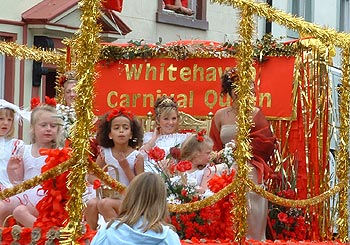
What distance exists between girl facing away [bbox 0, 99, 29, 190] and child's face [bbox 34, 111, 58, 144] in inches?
9.1

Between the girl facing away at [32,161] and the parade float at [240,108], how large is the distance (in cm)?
36

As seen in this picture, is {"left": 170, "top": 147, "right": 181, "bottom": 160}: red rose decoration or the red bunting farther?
{"left": 170, "top": 147, "right": 181, "bottom": 160}: red rose decoration

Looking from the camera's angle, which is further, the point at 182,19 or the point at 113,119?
the point at 182,19

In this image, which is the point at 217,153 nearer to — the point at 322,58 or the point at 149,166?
the point at 149,166

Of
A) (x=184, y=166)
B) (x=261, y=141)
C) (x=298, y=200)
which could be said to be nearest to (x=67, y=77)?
(x=184, y=166)

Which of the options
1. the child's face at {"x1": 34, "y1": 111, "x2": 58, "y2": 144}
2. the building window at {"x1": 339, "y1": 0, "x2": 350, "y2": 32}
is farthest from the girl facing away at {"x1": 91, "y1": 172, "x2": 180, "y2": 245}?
the building window at {"x1": 339, "y1": 0, "x2": 350, "y2": 32}

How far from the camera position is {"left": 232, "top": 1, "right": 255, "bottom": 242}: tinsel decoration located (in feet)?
29.7

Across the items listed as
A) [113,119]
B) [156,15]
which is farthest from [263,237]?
[156,15]

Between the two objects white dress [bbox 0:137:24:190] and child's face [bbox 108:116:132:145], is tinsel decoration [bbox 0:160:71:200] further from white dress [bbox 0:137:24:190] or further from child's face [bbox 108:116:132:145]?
child's face [bbox 108:116:132:145]

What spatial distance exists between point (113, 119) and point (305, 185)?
2160 millimetres

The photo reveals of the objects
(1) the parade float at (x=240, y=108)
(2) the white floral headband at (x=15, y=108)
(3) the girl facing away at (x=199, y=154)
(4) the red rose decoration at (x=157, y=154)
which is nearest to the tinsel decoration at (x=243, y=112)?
(1) the parade float at (x=240, y=108)

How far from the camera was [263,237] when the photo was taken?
33.8ft

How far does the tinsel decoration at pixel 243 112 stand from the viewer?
9039 mm

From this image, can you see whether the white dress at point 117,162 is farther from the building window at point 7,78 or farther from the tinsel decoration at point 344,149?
the building window at point 7,78
